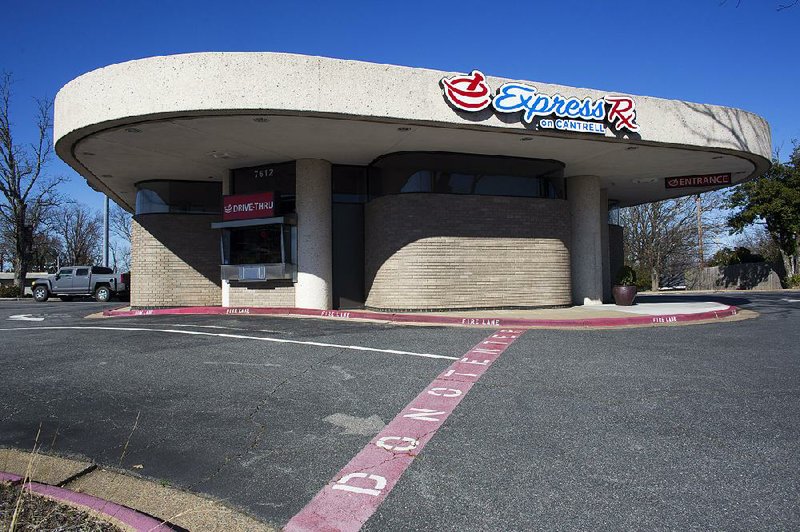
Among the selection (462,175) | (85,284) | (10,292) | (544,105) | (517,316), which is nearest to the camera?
(544,105)

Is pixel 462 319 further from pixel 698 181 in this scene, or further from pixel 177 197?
pixel 177 197

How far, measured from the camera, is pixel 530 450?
4379 millimetres

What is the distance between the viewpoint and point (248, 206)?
53.3ft

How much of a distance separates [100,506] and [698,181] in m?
20.3

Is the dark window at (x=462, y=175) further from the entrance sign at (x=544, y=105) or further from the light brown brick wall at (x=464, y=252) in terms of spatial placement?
the entrance sign at (x=544, y=105)

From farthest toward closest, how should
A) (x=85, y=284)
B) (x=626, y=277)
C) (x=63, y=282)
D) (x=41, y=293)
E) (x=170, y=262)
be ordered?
1. (x=41, y=293)
2. (x=63, y=282)
3. (x=85, y=284)
4. (x=170, y=262)
5. (x=626, y=277)

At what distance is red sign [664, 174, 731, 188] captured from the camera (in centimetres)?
1889

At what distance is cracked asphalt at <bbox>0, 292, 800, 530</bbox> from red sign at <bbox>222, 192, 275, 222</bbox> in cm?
705

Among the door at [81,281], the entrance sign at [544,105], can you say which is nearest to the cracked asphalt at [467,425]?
the entrance sign at [544,105]

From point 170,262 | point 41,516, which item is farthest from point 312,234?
point 41,516

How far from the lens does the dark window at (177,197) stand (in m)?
19.2

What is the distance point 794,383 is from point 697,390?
130 cm

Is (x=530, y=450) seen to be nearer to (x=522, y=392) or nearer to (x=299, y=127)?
(x=522, y=392)

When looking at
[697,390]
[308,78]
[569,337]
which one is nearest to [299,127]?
[308,78]
